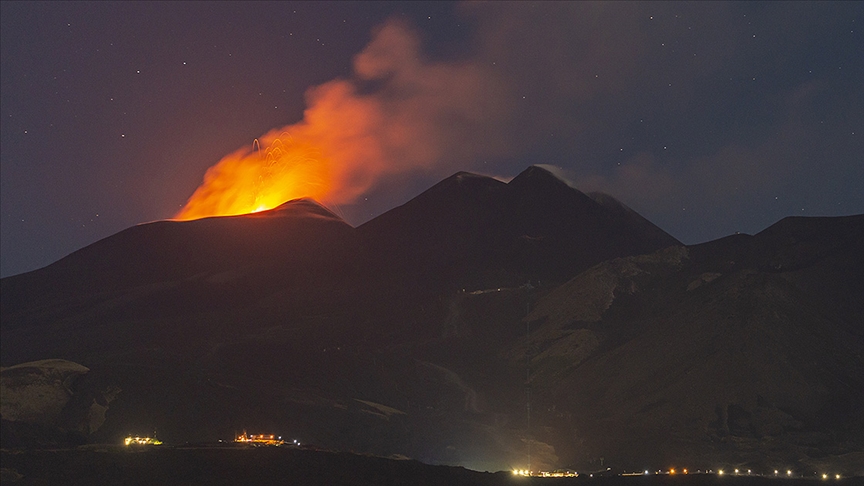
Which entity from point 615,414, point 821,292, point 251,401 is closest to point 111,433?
point 251,401

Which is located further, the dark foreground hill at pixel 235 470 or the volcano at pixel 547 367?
the volcano at pixel 547 367

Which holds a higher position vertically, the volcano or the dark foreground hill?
the volcano

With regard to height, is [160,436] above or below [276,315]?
below

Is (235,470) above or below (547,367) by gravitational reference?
below

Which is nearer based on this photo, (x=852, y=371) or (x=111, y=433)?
(x=111, y=433)

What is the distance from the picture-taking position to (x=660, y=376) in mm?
137375

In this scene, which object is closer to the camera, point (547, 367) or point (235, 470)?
point (235, 470)

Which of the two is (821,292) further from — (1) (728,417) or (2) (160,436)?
(2) (160,436)

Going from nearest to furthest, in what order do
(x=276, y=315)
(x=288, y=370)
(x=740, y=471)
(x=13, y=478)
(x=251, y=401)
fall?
(x=13, y=478), (x=740, y=471), (x=251, y=401), (x=288, y=370), (x=276, y=315)

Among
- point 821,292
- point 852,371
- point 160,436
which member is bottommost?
point 160,436

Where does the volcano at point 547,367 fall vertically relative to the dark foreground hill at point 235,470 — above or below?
above

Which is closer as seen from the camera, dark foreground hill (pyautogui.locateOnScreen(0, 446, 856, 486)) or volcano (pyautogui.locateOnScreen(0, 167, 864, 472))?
dark foreground hill (pyautogui.locateOnScreen(0, 446, 856, 486))

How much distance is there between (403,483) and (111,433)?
44.9 meters

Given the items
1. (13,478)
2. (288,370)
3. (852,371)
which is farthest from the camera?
(288,370)
